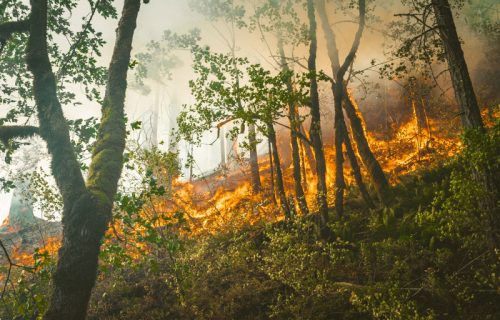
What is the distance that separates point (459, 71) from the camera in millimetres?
5781

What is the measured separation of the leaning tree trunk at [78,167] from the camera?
3.61 m

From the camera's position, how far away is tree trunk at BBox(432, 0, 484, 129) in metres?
5.64

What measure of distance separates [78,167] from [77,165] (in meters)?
0.05

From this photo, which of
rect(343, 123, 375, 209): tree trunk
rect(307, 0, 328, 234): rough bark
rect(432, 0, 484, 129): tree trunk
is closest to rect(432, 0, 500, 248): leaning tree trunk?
rect(432, 0, 484, 129): tree trunk

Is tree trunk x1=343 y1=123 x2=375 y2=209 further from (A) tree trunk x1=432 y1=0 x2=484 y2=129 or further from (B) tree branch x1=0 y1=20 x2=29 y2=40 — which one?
(B) tree branch x1=0 y1=20 x2=29 y2=40

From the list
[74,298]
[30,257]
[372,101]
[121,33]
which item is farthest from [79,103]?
[372,101]

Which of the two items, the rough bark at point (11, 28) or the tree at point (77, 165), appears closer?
the tree at point (77, 165)

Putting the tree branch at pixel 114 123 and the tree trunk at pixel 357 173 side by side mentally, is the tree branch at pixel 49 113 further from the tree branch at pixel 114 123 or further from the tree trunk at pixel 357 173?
the tree trunk at pixel 357 173

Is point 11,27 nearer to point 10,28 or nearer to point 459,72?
point 10,28

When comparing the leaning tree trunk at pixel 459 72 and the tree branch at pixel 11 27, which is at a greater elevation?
the tree branch at pixel 11 27

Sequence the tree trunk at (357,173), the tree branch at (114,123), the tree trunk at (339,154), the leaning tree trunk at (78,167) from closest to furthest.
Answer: the leaning tree trunk at (78,167), the tree branch at (114,123), the tree trunk at (339,154), the tree trunk at (357,173)

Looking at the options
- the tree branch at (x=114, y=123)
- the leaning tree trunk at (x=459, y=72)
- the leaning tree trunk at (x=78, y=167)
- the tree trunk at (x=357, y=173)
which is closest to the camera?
the leaning tree trunk at (x=78, y=167)

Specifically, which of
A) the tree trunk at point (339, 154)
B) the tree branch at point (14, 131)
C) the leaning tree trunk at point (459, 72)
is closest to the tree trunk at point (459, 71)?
the leaning tree trunk at point (459, 72)

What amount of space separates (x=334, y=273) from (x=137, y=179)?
9299 mm
